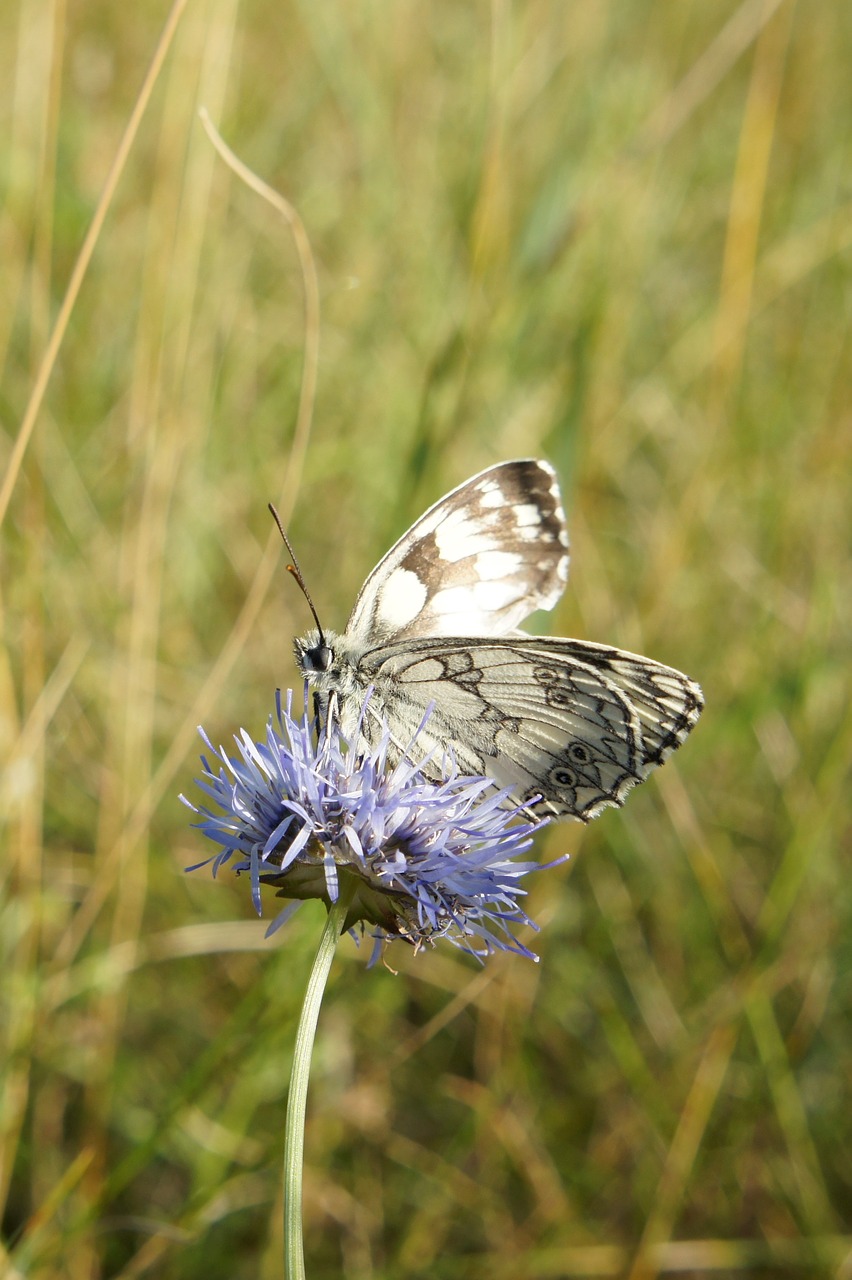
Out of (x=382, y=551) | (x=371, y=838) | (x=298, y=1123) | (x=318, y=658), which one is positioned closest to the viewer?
A: (x=298, y=1123)

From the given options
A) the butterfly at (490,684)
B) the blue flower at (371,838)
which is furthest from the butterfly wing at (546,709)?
the blue flower at (371,838)

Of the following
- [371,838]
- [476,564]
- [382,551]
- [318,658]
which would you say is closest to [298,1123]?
[371,838]

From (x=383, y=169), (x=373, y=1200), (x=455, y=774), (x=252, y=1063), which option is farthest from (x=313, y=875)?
(x=383, y=169)

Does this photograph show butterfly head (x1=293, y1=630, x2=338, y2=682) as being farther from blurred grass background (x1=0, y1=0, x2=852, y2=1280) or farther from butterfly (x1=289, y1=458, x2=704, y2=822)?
blurred grass background (x1=0, y1=0, x2=852, y2=1280)

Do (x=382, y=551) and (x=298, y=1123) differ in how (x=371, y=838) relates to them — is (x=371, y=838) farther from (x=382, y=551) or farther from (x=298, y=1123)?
(x=382, y=551)

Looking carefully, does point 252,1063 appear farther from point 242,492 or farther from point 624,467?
point 624,467

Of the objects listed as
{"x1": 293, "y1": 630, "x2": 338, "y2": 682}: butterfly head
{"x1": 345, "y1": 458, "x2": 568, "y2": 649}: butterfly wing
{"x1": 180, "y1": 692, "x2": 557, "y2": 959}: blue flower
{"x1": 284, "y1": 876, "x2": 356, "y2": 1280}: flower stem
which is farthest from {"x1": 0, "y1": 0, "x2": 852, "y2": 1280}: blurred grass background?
{"x1": 284, "y1": 876, "x2": 356, "y2": 1280}: flower stem
